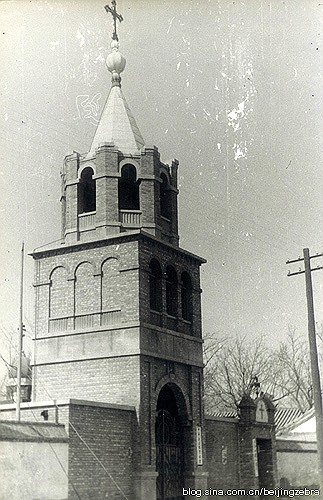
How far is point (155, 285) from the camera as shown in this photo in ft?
79.2

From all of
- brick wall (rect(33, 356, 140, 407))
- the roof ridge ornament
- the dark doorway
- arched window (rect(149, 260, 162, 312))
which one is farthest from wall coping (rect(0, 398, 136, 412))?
the roof ridge ornament

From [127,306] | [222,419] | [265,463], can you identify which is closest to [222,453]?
[222,419]

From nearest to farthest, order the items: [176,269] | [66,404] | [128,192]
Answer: [66,404] < [176,269] < [128,192]

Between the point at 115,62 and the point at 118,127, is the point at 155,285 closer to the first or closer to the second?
the point at 118,127

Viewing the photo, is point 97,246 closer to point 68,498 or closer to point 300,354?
point 68,498

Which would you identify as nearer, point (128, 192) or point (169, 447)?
point (169, 447)

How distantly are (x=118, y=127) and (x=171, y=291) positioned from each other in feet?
19.8

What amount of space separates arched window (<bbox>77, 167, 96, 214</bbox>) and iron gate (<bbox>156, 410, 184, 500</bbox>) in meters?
7.42

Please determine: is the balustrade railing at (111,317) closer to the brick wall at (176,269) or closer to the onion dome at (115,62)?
the brick wall at (176,269)

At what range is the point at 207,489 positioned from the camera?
24.0 metres

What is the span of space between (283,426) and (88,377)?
890 inches

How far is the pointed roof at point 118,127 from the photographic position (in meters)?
24.9

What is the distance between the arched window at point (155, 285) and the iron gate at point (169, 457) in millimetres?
3520

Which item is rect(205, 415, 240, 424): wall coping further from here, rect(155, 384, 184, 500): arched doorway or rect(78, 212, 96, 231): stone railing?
rect(78, 212, 96, 231): stone railing
